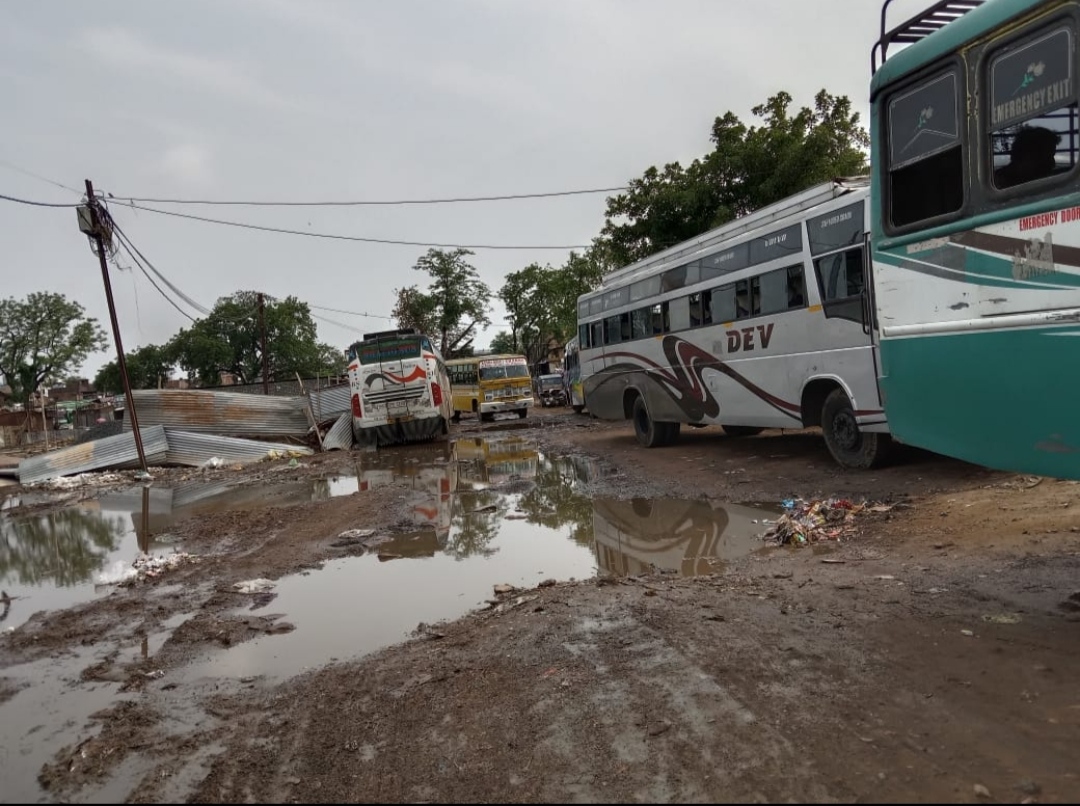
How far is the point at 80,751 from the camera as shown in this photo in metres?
3.28

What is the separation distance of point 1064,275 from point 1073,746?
6.83 ft

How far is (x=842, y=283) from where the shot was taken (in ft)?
28.1

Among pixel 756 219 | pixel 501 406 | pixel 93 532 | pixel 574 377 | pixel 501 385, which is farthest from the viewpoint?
pixel 574 377

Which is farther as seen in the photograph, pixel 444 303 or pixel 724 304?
pixel 444 303

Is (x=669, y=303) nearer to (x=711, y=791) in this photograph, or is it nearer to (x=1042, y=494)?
(x=1042, y=494)

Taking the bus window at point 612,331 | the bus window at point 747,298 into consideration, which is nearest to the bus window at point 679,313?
the bus window at point 747,298

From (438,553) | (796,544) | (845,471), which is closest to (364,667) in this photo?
→ (438,553)

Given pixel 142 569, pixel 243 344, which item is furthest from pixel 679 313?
pixel 243 344

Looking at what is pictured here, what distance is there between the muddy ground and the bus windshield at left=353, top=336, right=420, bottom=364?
11756 mm

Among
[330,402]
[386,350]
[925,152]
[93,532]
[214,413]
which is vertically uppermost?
[925,152]

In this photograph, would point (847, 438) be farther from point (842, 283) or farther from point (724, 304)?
point (724, 304)

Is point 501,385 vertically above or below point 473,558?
above

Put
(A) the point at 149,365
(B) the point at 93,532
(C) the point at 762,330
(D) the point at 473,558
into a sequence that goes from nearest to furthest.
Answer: (D) the point at 473,558
(B) the point at 93,532
(C) the point at 762,330
(A) the point at 149,365

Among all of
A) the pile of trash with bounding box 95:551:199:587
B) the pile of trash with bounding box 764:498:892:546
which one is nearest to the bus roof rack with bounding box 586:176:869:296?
the pile of trash with bounding box 764:498:892:546
